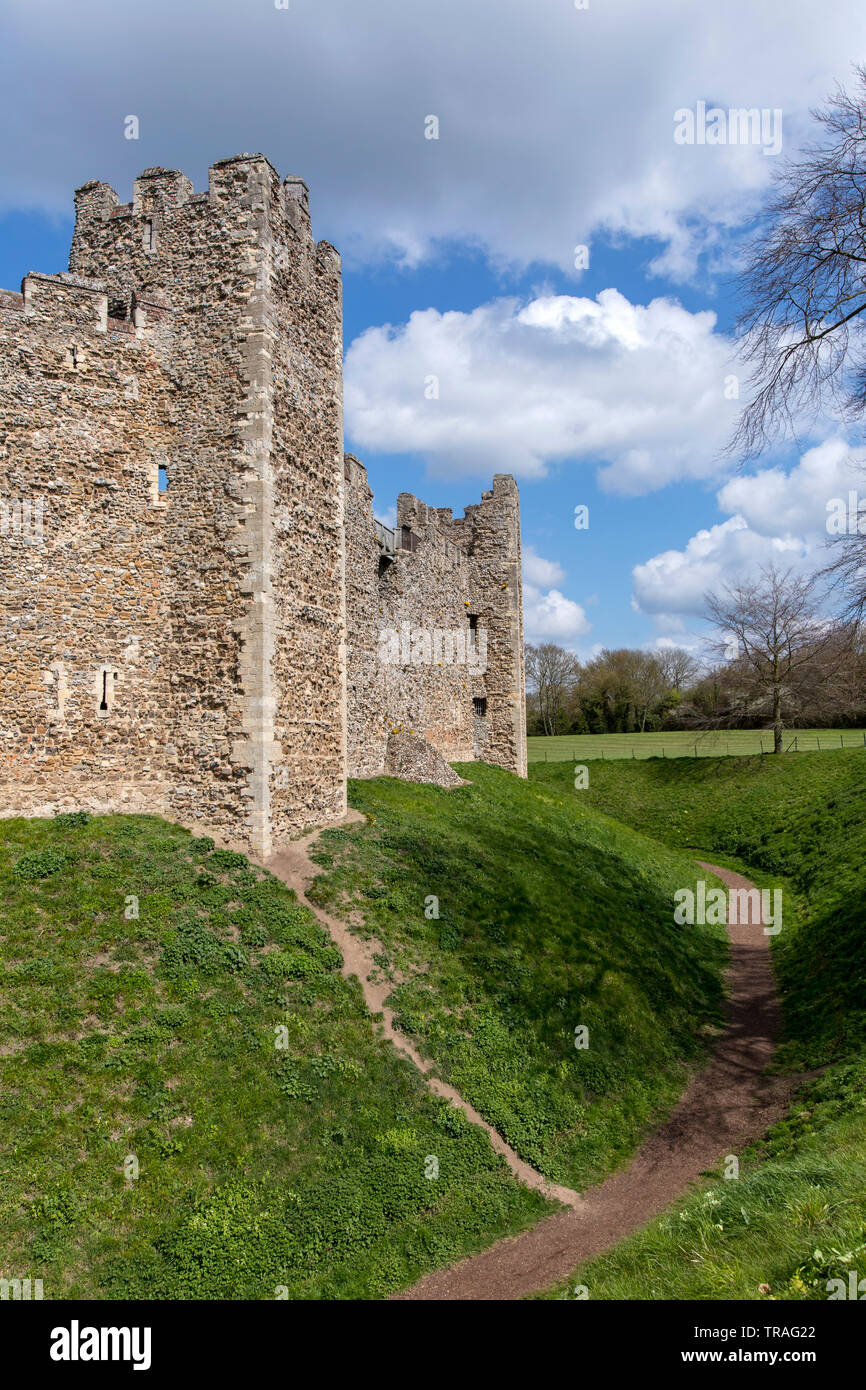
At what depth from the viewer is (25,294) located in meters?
11.9

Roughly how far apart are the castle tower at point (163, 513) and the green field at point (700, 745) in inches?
1233

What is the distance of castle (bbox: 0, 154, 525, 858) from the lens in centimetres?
1191

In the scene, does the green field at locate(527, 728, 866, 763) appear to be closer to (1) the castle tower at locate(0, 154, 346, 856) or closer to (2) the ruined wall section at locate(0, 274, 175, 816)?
(1) the castle tower at locate(0, 154, 346, 856)

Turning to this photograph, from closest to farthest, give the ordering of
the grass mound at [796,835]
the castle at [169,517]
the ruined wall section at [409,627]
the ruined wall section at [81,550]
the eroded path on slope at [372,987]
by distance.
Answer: the eroded path on slope at [372,987] → the ruined wall section at [81,550] → the castle at [169,517] → the grass mound at [796,835] → the ruined wall section at [409,627]

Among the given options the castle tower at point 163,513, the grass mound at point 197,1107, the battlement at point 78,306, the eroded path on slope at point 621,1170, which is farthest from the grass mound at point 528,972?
the battlement at point 78,306

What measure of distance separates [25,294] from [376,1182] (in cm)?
1360

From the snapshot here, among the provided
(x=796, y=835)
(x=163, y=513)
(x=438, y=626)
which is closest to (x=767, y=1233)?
(x=163, y=513)

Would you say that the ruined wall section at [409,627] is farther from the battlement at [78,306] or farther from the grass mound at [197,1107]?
the grass mound at [197,1107]

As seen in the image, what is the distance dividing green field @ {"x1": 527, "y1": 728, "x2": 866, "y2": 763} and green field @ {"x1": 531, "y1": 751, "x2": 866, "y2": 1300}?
9.57 meters

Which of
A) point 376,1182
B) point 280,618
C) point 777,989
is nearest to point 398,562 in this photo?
point 280,618

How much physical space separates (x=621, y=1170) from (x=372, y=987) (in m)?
4.09

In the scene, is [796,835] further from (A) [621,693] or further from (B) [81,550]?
(A) [621,693]

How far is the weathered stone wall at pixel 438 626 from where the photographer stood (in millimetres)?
20312
